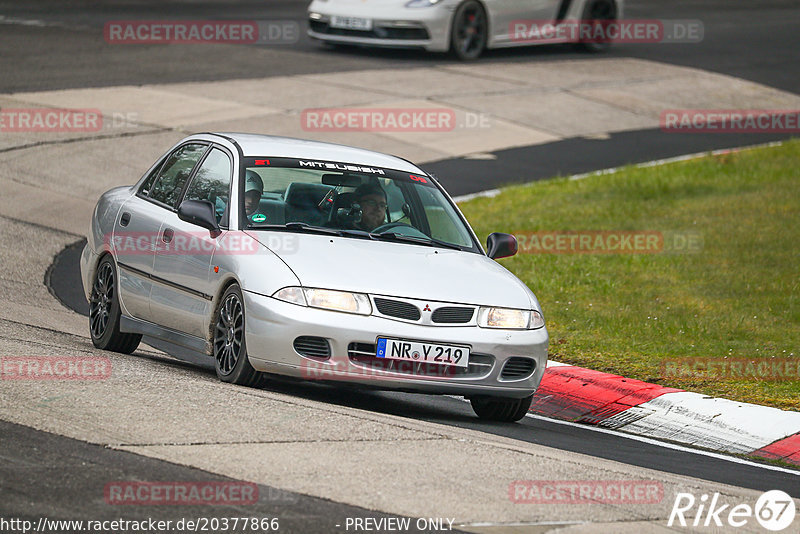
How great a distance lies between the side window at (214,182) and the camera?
870cm

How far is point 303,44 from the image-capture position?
24750 millimetres

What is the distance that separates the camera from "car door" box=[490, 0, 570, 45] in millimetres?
23531

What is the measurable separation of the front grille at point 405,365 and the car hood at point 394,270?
0.32 meters

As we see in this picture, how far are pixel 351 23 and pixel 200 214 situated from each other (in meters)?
14.6

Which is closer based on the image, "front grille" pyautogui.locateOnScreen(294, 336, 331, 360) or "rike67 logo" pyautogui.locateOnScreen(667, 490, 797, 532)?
"rike67 logo" pyautogui.locateOnScreen(667, 490, 797, 532)

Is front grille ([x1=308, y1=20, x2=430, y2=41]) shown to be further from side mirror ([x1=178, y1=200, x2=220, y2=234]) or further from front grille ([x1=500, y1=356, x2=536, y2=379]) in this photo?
front grille ([x1=500, y1=356, x2=536, y2=379])

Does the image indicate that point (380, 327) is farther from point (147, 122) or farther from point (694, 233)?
point (147, 122)
